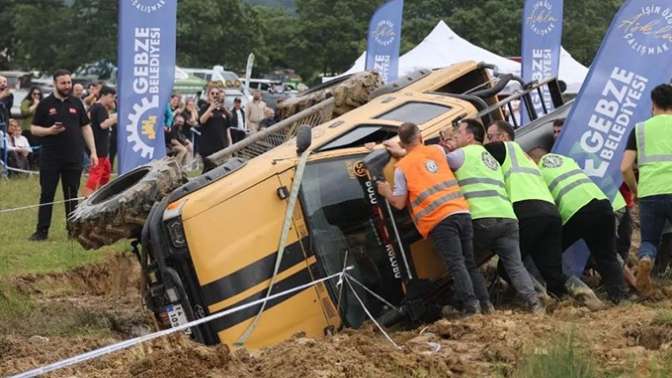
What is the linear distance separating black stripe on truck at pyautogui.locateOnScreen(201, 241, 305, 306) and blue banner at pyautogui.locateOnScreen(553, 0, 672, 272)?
3190mm

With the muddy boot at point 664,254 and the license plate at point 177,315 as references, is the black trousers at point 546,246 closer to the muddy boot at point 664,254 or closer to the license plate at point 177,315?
the muddy boot at point 664,254

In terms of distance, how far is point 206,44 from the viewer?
6988cm

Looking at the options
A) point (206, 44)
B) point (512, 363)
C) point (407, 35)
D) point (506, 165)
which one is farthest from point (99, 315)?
point (206, 44)

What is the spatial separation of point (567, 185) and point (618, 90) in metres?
1.24

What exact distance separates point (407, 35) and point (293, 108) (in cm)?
5281

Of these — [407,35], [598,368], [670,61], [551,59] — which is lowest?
[598,368]

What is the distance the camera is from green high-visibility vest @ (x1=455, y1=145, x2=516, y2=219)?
28.4ft

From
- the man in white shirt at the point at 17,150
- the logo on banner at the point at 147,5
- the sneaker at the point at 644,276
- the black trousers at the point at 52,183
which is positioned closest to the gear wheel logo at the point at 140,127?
the black trousers at the point at 52,183

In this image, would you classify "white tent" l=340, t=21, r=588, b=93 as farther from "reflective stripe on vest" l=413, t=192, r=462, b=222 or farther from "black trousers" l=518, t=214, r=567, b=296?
"reflective stripe on vest" l=413, t=192, r=462, b=222

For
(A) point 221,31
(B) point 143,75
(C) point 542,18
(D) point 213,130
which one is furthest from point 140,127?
(A) point 221,31

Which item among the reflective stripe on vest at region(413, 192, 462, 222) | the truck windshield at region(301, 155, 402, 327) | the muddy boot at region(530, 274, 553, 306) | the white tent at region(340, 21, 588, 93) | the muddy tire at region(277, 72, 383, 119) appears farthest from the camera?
the white tent at region(340, 21, 588, 93)

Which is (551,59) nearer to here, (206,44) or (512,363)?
(512,363)

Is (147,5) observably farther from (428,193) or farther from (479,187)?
(428,193)

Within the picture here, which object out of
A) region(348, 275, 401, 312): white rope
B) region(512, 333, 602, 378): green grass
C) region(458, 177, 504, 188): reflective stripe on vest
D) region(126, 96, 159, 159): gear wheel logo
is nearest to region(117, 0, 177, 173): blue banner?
region(126, 96, 159, 159): gear wheel logo
